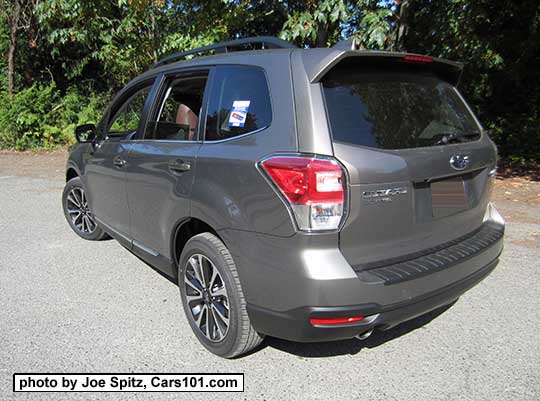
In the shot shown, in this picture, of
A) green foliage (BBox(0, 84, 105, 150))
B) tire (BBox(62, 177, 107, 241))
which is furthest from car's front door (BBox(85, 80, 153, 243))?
green foliage (BBox(0, 84, 105, 150))

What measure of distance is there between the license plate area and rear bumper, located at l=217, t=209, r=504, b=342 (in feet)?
0.77

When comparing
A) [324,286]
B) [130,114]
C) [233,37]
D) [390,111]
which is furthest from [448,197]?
[233,37]

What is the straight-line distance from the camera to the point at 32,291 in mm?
3695

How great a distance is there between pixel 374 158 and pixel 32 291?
3101 mm

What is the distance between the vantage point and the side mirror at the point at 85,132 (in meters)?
4.43

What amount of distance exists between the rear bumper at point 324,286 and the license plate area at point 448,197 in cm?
23

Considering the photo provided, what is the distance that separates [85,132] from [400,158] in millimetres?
3465

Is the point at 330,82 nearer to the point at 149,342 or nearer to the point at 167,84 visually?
the point at 167,84

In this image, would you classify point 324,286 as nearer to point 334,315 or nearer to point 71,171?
point 334,315

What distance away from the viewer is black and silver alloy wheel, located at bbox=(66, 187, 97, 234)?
4.95 meters

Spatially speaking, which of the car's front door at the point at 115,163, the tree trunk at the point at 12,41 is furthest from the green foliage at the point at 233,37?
the car's front door at the point at 115,163

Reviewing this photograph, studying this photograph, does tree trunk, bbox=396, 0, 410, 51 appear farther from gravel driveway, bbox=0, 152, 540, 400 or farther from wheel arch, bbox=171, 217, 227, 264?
wheel arch, bbox=171, 217, 227, 264

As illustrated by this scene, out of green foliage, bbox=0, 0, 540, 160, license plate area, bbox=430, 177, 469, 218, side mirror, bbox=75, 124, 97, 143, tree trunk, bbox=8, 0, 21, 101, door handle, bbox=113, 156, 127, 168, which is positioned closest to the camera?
license plate area, bbox=430, 177, 469, 218

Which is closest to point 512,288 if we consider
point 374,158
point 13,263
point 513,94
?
point 374,158
